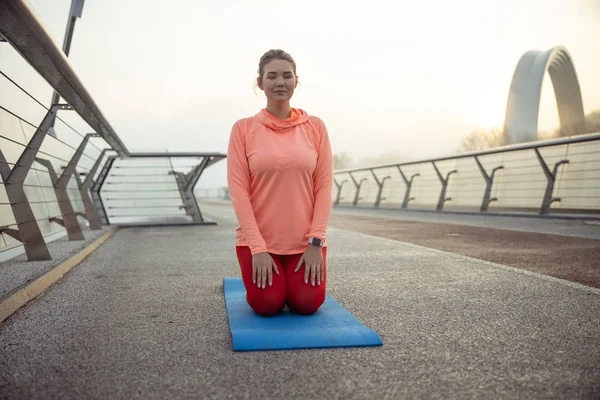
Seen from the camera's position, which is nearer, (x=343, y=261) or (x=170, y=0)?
(x=343, y=261)

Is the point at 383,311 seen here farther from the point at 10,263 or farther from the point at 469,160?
the point at 469,160

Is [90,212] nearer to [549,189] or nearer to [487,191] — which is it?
[549,189]

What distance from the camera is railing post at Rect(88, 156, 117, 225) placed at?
34.3 feet

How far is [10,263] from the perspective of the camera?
410 cm

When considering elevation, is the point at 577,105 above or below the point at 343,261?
above

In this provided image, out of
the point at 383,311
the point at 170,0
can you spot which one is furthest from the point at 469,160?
the point at 383,311

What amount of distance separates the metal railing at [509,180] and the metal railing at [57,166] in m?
6.69

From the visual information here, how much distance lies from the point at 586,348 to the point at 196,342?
1.69 meters

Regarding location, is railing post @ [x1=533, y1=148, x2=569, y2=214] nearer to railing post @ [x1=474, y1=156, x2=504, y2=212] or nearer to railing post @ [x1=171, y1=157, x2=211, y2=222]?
railing post @ [x1=474, y1=156, x2=504, y2=212]

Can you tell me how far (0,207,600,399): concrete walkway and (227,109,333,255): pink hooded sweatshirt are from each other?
1.76ft

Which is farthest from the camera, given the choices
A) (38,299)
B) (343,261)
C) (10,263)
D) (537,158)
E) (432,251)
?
(537,158)

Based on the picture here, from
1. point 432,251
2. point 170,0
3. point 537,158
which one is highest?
point 170,0

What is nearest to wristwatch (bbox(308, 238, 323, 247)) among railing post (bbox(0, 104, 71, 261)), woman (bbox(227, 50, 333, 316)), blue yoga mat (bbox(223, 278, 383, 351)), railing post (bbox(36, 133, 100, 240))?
woman (bbox(227, 50, 333, 316))

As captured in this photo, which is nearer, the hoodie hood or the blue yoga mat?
the blue yoga mat
